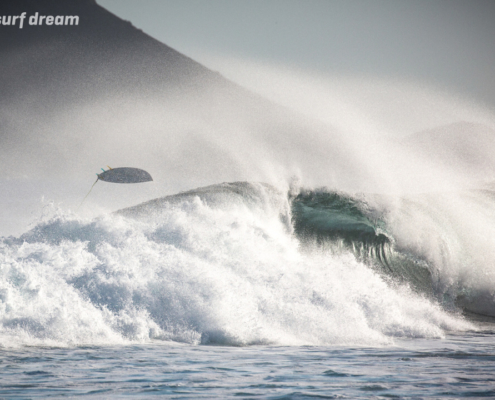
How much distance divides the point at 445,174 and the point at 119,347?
15074 millimetres

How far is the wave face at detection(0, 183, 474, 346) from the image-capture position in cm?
766

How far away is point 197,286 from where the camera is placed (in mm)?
8664

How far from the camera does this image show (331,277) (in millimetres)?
10203

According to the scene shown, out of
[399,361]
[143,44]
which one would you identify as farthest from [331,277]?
[143,44]

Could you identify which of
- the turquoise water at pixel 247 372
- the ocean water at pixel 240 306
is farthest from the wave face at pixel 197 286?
the turquoise water at pixel 247 372

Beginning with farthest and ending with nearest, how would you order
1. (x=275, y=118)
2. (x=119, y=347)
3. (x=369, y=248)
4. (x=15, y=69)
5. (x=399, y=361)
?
(x=15, y=69) < (x=275, y=118) < (x=369, y=248) < (x=119, y=347) < (x=399, y=361)

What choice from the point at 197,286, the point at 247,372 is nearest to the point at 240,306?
the point at 197,286

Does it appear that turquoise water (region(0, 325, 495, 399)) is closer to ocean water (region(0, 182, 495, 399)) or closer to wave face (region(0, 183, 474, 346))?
ocean water (region(0, 182, 495, 399))

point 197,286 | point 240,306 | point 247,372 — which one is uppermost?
point 197,286

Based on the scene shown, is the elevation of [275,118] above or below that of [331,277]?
above

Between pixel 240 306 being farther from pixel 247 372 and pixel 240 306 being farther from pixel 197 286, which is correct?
pixel 247 372

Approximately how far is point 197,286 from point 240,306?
844mm

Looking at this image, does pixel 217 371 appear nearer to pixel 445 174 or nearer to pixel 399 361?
pixel 399 361

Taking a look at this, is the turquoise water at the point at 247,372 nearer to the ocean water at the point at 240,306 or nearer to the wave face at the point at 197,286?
the ocean water at the point at 240,306
